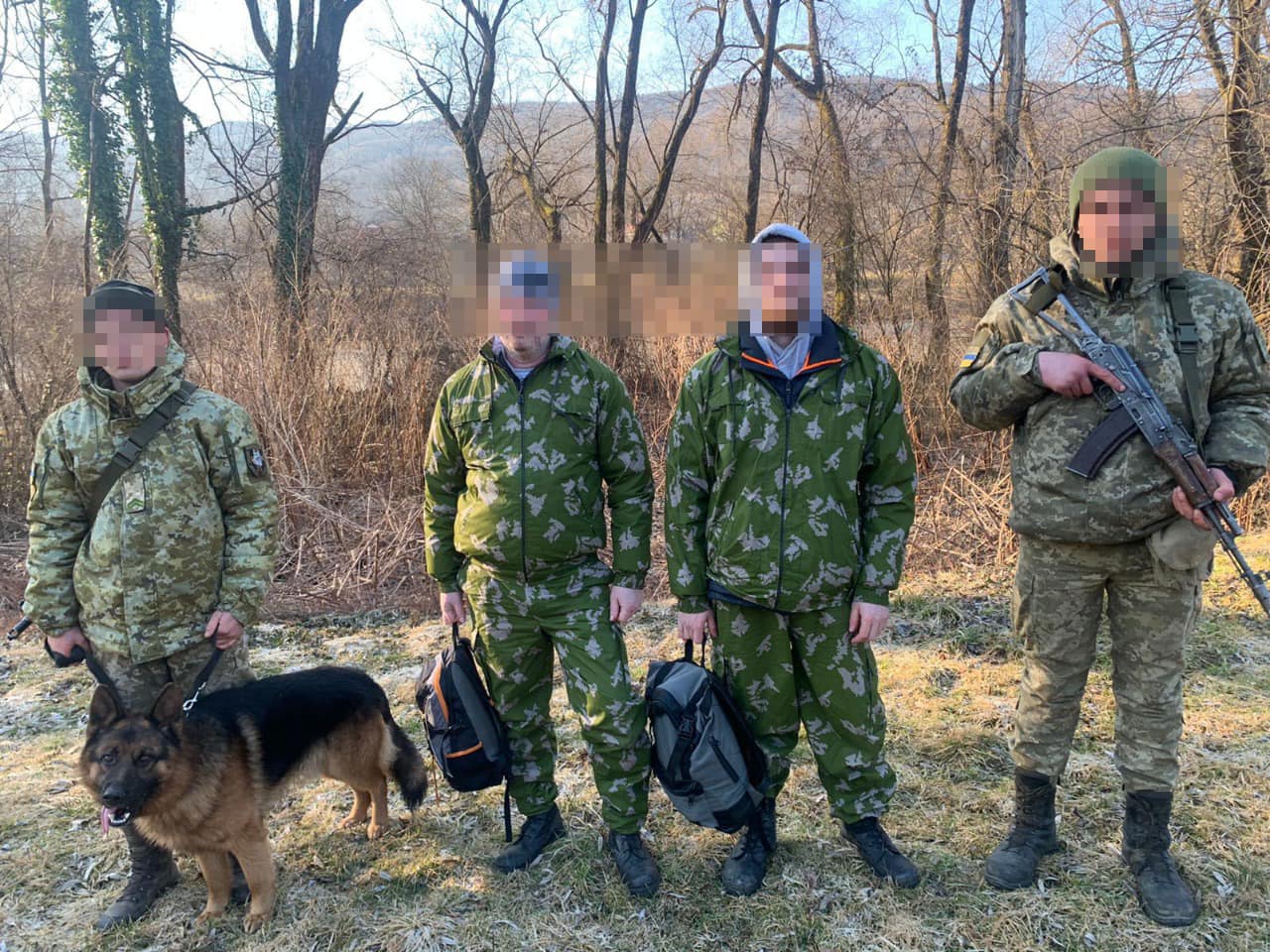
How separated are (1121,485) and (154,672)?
338 cm

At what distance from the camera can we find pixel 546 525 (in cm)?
279

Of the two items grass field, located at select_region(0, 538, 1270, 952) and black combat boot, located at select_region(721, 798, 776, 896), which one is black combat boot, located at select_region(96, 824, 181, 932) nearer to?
grass field, located at select_region(0, 538, 1270, 952)

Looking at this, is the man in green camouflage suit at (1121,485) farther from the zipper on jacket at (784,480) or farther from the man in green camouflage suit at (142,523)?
the man in green camouflage suit at (142,523)

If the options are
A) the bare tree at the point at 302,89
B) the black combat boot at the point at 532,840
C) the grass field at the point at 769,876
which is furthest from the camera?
the bare tree at the point at 302,89

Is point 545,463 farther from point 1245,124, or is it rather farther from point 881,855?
point 1245,124

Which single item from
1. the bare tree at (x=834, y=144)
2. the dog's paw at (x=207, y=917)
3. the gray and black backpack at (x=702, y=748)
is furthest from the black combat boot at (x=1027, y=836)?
the bare tree at (x=834, y=144)

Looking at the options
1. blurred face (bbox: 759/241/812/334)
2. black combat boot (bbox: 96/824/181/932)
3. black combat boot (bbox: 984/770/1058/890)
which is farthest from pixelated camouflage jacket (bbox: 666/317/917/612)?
black combat boot (bbox: 96/824/181/932)

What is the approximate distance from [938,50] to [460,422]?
14.5 m

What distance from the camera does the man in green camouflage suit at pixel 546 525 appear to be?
2.80 metres

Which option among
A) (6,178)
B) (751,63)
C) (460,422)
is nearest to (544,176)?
(751,63)

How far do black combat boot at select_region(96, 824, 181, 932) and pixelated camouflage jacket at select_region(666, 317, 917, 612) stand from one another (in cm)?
224

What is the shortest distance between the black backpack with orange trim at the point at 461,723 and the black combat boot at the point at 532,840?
33 cm

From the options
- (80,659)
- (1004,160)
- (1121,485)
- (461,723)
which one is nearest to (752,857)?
(461,723)

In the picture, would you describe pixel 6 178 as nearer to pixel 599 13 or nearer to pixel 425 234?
pixel 425 234
